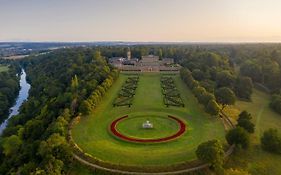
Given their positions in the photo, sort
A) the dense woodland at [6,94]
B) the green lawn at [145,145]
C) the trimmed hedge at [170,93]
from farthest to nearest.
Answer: the dense woodland at [6,94], the trimmed hedge at [170,93], the green lawn at [145,145]

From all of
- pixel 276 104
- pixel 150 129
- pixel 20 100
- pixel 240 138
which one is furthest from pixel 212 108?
pixel 20 100

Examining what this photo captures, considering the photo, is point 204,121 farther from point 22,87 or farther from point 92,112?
point 22,87

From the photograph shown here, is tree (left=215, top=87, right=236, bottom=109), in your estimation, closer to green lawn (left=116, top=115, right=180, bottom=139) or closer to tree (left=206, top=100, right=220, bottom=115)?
tree (left=206, top=100, right=220, bottom=115)

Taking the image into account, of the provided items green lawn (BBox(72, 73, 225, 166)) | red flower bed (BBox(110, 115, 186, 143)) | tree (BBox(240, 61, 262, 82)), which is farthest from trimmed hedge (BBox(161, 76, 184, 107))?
tree (BBox(240, 61, 262, 82))

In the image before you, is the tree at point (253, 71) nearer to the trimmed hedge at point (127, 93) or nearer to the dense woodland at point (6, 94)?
the trimmed hedge at point (127, 93)

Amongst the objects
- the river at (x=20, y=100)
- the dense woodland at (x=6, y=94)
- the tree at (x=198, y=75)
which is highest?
the tree at (x=198, y=75)

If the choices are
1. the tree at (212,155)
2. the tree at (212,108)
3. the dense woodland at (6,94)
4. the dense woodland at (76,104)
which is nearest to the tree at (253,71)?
the dense woodland at (76,104)

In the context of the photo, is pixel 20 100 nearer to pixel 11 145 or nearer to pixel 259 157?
pixel 11 145

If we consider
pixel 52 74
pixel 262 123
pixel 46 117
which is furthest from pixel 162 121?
pixel 52 74

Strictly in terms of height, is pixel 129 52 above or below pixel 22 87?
above
